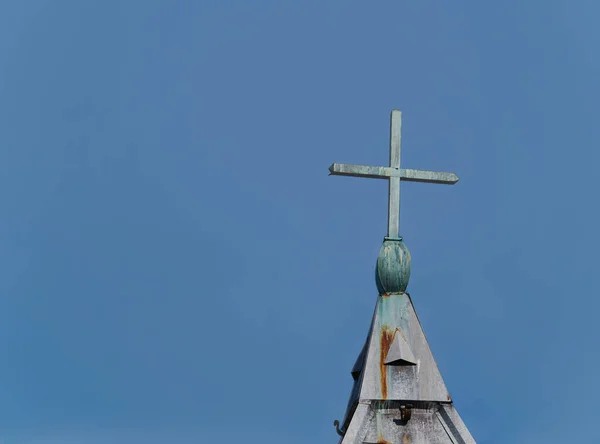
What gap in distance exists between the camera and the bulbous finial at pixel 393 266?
28.9 m

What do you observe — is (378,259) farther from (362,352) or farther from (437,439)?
(437,439)

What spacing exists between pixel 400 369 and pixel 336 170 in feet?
15.0

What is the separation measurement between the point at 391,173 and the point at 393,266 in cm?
208

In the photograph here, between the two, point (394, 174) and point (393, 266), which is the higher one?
point (394, 174)

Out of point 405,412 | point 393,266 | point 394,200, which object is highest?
point 394,200

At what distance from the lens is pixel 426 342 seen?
28719 millimetres

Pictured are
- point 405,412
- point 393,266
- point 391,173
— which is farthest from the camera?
point 391,173

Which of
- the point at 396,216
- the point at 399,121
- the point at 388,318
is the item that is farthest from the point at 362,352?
the point at 399,121

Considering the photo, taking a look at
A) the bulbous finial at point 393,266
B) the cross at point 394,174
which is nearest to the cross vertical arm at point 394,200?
the cross at point 394,174

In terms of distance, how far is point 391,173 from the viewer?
29.2m

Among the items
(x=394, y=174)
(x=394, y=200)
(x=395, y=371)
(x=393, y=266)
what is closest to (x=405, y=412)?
(x=395, y=371)

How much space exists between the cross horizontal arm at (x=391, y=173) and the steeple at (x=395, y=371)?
0.07 feet

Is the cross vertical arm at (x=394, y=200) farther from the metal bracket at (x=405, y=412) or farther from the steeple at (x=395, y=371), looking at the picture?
the metal bracket at (x=405, y=412)

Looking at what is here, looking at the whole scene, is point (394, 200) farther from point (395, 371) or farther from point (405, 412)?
point (405, 412)
